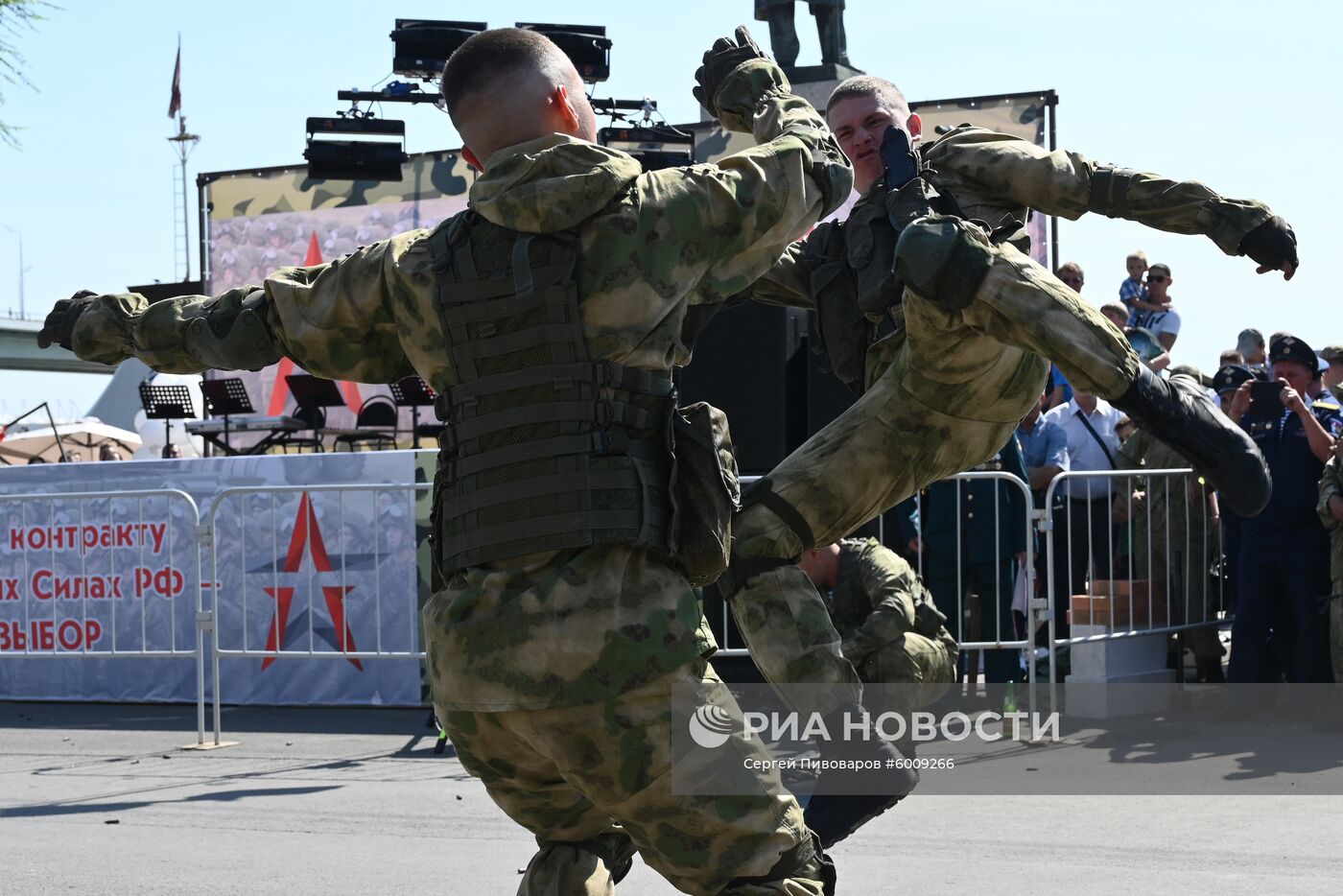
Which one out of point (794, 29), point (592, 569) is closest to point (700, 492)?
point (592, 569)

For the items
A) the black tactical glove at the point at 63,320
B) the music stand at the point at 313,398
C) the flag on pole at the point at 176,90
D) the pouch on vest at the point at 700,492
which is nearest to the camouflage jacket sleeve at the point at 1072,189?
the pouch on vest at the point at 700,492

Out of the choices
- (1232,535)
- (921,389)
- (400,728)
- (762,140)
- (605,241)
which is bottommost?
(400,728)

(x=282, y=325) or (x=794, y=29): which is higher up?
(x=794, y=29)

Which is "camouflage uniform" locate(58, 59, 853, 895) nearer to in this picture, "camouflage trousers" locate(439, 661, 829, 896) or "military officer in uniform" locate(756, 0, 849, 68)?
"camouflage trousers" locate(439, 661, 829, 896)

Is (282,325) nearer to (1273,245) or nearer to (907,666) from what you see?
(1273,245)

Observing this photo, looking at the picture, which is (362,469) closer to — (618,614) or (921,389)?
(921,389)

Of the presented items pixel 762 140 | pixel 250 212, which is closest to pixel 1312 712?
pixel 762 140

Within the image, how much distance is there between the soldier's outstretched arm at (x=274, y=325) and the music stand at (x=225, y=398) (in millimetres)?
13817

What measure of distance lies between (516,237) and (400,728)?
21.7 ft

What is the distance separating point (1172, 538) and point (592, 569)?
684 cm

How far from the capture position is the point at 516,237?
3053 millimetres

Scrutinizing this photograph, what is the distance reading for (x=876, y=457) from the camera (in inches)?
172

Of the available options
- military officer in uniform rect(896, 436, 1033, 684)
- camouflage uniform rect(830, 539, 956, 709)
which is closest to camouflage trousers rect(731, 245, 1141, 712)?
camouflage uniform rect(830, 539, 956, 709)

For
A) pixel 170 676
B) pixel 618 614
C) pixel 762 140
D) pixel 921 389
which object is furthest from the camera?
pixel 170 676
